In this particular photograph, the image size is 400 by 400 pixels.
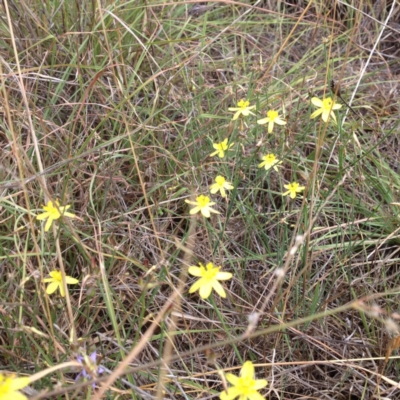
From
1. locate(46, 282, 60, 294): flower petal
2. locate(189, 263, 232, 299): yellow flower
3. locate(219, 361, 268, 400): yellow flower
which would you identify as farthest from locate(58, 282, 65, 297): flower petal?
locate(219, 361, 268, 400): yellow flower

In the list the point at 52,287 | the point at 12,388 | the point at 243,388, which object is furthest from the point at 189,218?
the point at 12,388

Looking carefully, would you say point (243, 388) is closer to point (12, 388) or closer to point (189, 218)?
point (12, 388)

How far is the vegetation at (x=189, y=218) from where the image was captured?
1.12 metres

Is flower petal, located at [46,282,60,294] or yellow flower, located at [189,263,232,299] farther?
flower petal, located at [46,282,60,294]

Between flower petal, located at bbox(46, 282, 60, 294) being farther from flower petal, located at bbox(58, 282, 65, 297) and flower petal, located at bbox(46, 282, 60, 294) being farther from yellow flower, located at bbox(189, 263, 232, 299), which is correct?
yellow flower, located at bbox(189, 263, 232, 299)

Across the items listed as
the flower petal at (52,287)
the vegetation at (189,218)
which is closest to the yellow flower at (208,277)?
the vegetation at (189,218)

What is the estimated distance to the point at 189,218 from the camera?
151 centimetres

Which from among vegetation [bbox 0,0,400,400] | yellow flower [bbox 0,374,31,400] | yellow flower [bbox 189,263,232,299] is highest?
yellow flower [bbox 0,374,31,400]

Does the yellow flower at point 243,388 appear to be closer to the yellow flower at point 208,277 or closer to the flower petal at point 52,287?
the yellow flower at point 208,277

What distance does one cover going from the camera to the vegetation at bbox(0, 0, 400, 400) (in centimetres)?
112

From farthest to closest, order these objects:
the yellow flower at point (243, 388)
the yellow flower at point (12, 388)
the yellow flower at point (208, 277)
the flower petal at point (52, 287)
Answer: the flower petal at point (52, 287)
the yellow flower at point (208, 277)
the yellow flower at point (243, 388)
the yellow flower at point (12, 388)

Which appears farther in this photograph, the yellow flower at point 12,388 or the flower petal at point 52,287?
the flower petal at point 52,287

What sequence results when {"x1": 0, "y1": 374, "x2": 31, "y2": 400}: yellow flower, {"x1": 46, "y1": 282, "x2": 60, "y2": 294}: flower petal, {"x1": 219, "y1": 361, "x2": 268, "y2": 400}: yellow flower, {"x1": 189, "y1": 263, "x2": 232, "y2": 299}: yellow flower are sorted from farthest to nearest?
{"x1": 46, "y1": 282, "x2": 60, "y2": 294}: flower petal → {"x1": 189, "y1": 263, "x2": 232, "y2": 299}: yellow flower → {"x1": 219, "y1": 361, "x2": 268, "y2": 400}: yellow flower → {"x1": 0, "y1": 374, "x2": 31, "y2": 400}: yellow flower

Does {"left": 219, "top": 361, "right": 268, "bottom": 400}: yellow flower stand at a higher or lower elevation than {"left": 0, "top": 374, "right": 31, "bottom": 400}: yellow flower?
lower
